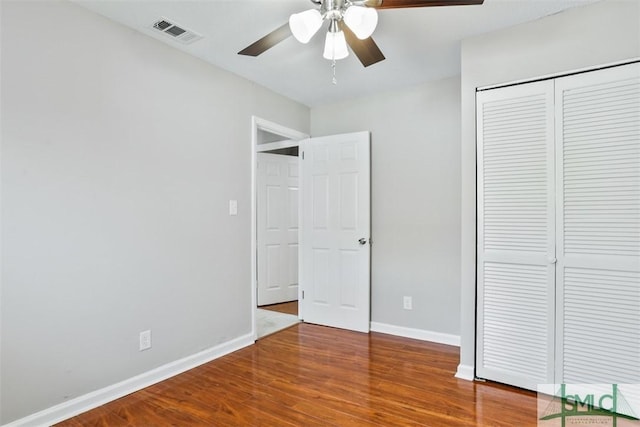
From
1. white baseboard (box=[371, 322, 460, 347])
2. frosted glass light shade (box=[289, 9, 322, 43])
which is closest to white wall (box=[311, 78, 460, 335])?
white baseboard (box=[371, 322, 460, 347])

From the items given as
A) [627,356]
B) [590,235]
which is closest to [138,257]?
[590,235]

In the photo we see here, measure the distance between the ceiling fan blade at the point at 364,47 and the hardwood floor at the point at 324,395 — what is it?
6.98 feet

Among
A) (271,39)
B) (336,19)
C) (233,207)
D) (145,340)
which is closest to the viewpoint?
(336,19)

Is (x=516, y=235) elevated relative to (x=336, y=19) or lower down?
lower down

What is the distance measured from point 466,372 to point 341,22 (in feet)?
8.09

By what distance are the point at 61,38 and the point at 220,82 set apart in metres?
1.18

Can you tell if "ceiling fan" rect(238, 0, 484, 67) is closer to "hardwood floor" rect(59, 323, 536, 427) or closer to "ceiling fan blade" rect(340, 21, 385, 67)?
"ceiling fan blade" rect(340, 21, 385, 67)

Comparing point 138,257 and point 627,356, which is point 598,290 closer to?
point 627,356

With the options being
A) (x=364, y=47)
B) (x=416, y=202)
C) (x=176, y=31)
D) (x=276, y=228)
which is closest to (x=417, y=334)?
(x=416, y=202)

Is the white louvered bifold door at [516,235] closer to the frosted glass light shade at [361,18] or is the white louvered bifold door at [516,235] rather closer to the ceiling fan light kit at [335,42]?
the ceiling fan light kit at [335,42]

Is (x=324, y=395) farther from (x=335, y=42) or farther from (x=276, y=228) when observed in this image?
(x=276, y=228)

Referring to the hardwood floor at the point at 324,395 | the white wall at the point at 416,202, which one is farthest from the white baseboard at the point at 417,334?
the hardwood floor at the point at 324,395

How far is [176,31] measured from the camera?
2412 mm

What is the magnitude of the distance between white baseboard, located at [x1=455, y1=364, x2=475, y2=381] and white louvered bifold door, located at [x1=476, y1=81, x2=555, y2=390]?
0.04 m
